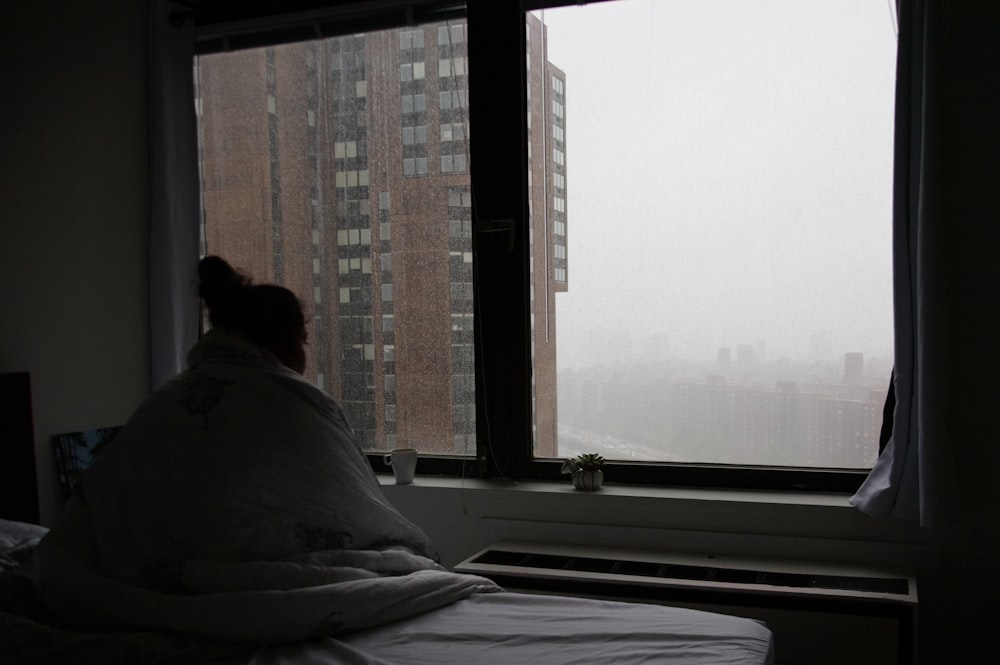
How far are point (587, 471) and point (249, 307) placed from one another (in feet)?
3.89

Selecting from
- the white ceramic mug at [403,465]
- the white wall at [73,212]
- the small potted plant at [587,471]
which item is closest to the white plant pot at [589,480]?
the small potted plant at [587,471]

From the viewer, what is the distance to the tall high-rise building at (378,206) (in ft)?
8.79

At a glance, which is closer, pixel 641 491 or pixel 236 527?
pixel 236 527

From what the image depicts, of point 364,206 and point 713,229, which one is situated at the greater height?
point 364,206

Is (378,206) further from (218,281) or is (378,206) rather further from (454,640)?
(454,640)

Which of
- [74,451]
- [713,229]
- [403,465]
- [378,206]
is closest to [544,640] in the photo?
[403,465]

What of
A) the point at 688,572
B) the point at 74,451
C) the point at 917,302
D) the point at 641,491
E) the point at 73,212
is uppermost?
the point at 73,212

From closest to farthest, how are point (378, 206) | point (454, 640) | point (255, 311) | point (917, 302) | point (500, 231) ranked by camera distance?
point (454, 640)
point (255, 311)
point (917, 302)
point (500, 231)
point (378, 206)

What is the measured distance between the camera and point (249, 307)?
5.68 feet

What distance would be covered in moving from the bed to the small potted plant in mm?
860

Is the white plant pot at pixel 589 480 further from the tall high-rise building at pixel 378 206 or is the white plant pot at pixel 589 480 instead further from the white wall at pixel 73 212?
the white wall at pixel 73 212

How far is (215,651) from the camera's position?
1312 mm

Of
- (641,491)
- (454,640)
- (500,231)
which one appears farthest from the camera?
(500,231)

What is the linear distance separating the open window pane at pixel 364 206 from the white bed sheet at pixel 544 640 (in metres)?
1.22
